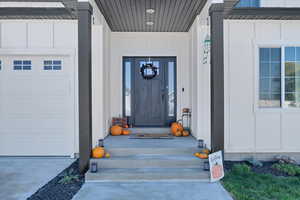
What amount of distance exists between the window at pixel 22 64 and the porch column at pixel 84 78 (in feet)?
6.40

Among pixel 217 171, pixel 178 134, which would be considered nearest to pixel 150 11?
pixel 178 134

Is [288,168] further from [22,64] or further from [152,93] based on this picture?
[22,64]

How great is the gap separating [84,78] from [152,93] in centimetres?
289

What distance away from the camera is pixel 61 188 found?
3.48m

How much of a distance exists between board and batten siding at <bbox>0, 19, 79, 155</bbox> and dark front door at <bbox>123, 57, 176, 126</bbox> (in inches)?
72.3

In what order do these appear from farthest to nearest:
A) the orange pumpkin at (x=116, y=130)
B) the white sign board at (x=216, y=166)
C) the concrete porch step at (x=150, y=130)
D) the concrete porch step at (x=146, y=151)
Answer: the concrete porch step at (x=150, y=130) → the orange pumpkin at (x=116, y=130) → the concrete porch step at (x=146, y=151) → the white sign board at (x=216, y=166)

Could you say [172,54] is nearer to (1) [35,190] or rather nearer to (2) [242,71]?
(2) [242,71]

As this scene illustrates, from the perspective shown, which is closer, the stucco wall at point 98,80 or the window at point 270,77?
the window at point 270,77

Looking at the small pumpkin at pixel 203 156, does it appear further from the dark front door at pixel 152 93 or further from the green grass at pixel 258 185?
the dark front door at pixel 152 93

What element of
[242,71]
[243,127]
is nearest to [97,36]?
[242,71]

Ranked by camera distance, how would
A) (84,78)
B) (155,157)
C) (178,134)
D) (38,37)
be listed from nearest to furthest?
(84,78), (155,157), (38,37), (178,134)

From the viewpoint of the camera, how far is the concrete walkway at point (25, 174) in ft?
11.1

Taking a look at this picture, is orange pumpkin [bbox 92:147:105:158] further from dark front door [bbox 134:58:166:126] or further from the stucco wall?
dark front door [bbox 134:58:166:126]

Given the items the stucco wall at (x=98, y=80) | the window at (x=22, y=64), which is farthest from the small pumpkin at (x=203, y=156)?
the window at (x=22, y=64)
